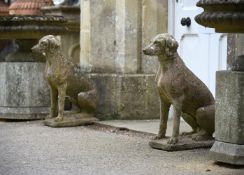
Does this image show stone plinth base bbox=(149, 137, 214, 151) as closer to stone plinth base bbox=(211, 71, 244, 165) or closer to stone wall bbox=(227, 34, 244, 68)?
stone plinth base bbox=(211, 71, 244, 165)

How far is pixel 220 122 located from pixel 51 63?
307cm

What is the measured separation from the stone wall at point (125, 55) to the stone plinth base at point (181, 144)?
220 cm

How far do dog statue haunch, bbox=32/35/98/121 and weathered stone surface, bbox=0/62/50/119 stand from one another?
56cm

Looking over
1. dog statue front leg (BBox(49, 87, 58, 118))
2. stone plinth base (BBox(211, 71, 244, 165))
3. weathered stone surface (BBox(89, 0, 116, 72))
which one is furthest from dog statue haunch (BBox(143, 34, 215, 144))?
weathered stone surface (BBox(89, 0, 116, 72))

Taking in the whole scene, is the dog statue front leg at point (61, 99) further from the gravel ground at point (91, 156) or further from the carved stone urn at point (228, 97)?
the carved stone urn at point (228, 97)

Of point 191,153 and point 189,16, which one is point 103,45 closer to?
point 189,16

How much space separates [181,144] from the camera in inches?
267

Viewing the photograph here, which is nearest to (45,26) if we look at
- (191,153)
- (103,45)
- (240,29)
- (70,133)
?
(103,45)

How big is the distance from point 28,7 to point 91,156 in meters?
5.96

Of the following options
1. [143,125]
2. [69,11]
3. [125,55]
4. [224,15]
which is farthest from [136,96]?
[224,15]

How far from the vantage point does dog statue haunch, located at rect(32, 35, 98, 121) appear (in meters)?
8.43

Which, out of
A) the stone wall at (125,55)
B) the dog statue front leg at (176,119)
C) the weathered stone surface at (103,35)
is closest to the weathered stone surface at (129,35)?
the stone wall at (125,55)

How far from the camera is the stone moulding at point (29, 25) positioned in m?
9.12

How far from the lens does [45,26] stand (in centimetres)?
922
